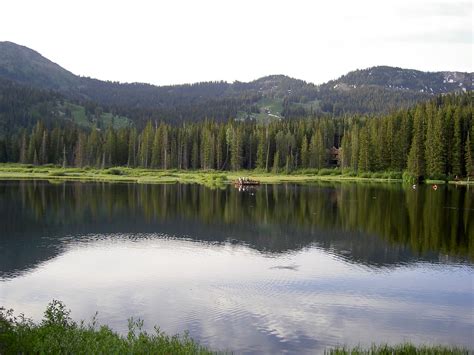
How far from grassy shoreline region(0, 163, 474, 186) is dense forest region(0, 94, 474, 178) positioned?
16.7 feet

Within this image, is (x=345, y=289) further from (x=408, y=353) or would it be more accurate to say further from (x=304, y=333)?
(x=408, y=353)

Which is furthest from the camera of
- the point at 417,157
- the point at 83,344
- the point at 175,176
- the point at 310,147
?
the point at 310,147

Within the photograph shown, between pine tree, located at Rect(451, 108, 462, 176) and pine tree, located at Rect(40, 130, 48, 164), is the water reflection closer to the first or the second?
pine tree, located at Rect(451, 108, 462, 176)

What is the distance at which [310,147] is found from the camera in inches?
7067

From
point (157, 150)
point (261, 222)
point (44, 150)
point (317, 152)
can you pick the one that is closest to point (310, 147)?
point (317, 152)

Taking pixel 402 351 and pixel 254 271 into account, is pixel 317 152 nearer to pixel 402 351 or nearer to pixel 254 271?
pixel 254 271

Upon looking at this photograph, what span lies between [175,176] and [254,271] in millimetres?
122529

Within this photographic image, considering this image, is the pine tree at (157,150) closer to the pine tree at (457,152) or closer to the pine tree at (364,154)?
the pine tree at (364,154)

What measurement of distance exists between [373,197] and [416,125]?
63.8 meters

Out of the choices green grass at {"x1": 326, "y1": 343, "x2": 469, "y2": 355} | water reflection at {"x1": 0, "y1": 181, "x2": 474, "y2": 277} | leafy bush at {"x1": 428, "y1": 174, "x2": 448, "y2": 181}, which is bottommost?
water reflection at {"x1": 0, "y1": 181, "x2": 474, "y2": 277}

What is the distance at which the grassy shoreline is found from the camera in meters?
137

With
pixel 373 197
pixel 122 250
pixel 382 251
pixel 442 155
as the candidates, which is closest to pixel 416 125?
pixel 442 155

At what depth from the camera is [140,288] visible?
29.8 metres

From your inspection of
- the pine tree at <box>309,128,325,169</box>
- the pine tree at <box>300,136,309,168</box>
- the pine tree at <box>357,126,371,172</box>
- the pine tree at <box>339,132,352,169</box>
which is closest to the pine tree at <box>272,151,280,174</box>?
the pine tree at <box>300,136,309,168</box>
